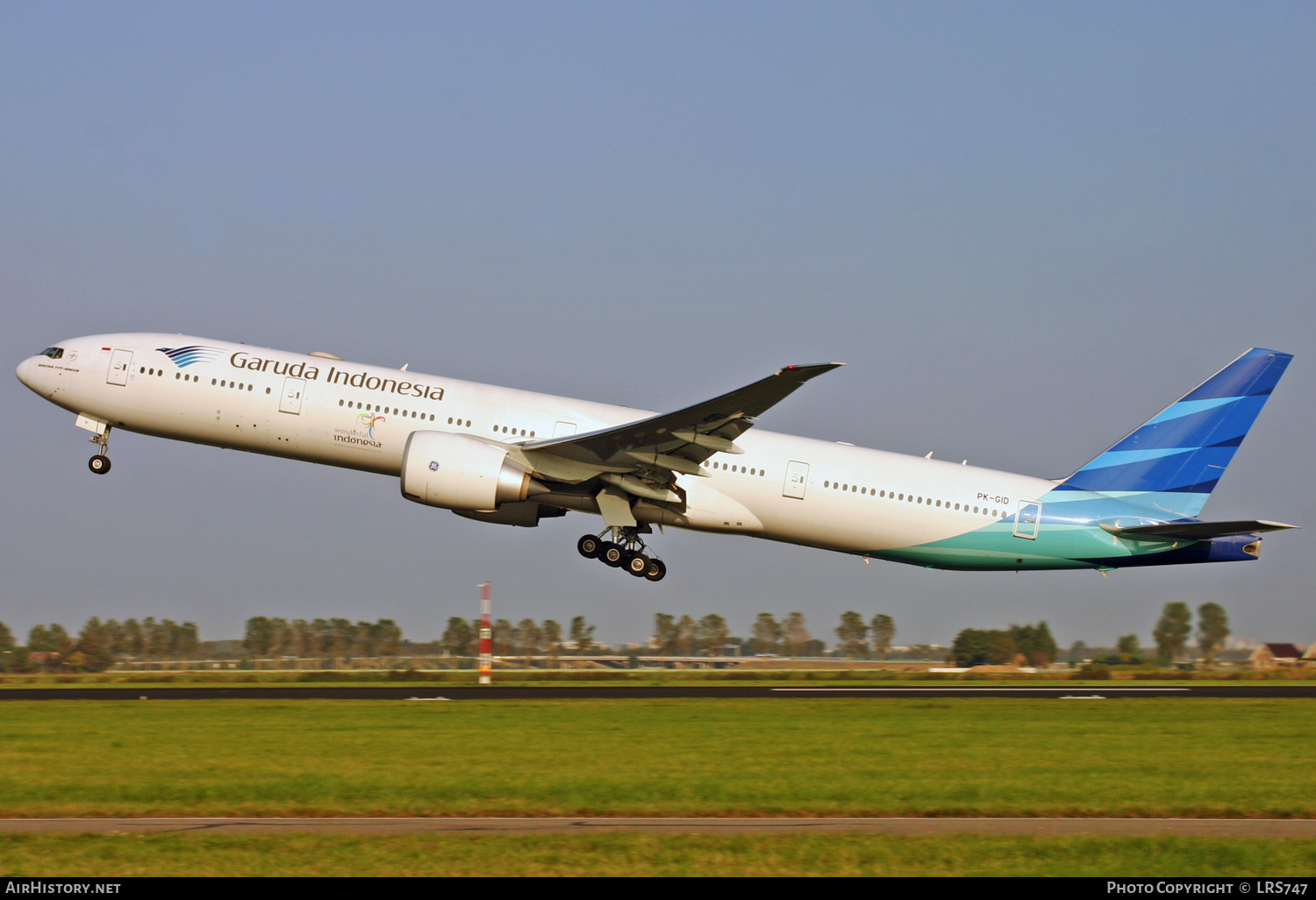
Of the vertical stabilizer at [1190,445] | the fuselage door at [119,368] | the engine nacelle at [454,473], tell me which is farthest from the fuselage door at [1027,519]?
the fuselage door at [119,368]

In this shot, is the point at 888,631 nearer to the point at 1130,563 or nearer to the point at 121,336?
the point at 1130,563

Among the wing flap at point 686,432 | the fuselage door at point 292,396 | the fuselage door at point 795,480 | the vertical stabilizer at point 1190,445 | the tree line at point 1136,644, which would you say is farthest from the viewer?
the tree line at point 1136,644

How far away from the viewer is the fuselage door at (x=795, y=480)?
2859 cm

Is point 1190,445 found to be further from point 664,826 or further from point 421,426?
point 664,826

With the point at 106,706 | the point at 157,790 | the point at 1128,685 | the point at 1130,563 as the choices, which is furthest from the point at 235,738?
the point at 1128,685

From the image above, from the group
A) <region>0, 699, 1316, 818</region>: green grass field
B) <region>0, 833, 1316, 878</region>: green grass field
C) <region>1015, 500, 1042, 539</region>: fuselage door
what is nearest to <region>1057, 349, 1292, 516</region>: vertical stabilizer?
<region>1015, 500, 1042, 539</region>: fuselage door

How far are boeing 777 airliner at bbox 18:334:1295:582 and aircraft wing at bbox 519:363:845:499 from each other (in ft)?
0.20

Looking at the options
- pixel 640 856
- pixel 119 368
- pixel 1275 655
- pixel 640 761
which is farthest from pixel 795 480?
pixel 1275 655

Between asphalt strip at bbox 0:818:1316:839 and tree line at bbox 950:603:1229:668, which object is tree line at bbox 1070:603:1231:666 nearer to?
tree line at bbox 950:603:1229:668

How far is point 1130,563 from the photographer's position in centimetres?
3025

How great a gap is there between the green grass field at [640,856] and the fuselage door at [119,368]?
1915cm

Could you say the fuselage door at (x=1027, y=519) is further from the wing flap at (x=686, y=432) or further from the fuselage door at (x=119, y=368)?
the fuselage door at (x=119, y=368)

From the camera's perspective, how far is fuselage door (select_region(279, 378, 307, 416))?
28.1 metres

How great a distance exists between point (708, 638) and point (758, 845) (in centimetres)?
3812
